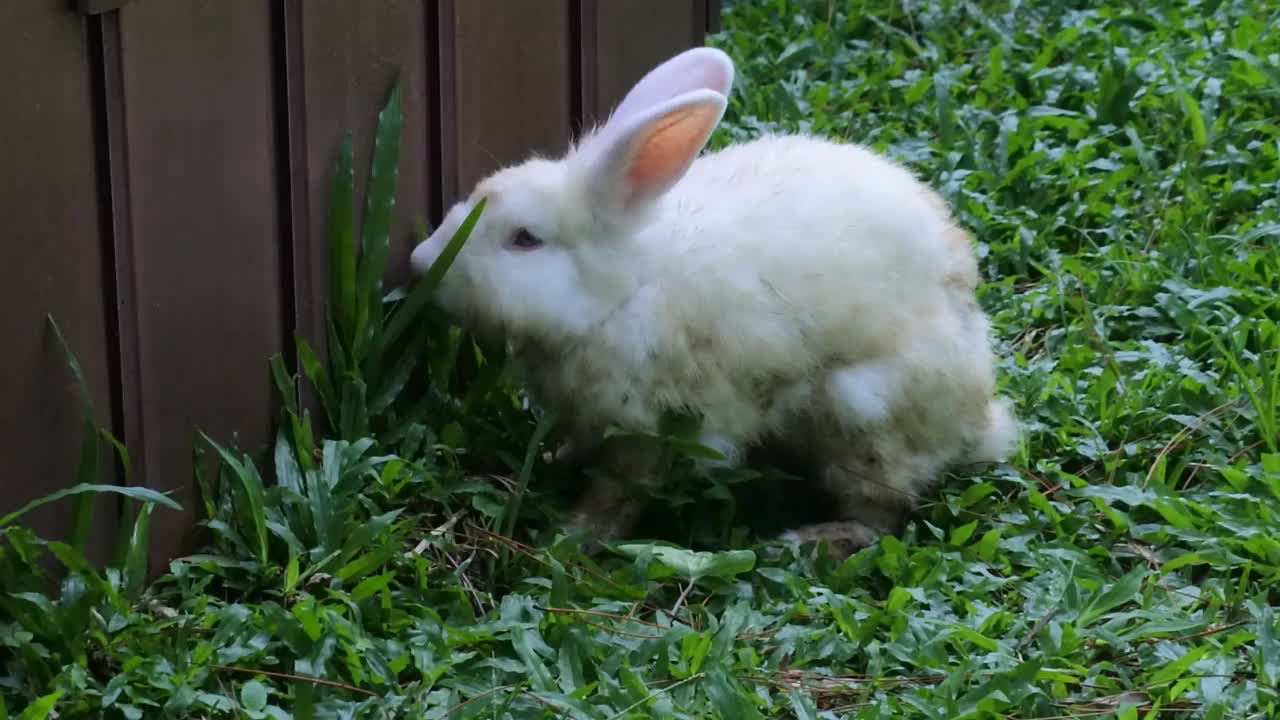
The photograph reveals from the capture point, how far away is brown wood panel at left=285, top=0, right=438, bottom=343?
141 inches

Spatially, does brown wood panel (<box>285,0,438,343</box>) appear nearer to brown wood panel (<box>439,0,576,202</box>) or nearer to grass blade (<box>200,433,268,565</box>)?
brown wood panel (<box>439,0,576,202</box>)

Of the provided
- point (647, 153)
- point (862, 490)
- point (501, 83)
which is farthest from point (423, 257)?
point (862, 490)

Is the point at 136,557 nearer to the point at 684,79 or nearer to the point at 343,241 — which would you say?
the point at 343,241

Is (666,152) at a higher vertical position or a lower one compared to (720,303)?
higher

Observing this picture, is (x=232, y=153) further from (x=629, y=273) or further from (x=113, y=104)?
(x=629, y=273)

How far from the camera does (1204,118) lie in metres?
5.37

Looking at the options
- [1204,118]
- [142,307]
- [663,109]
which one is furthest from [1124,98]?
[142,307]

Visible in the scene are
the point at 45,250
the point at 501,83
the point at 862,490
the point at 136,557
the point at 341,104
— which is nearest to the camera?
the point at 45,250

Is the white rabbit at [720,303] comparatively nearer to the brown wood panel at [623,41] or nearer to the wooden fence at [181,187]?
the wooden fence at [181,187]

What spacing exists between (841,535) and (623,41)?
163cm

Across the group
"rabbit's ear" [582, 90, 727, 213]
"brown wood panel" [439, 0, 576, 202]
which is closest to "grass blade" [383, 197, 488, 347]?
"rabbit's ear" [582, 90, 727, 213]

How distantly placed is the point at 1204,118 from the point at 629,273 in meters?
2.47

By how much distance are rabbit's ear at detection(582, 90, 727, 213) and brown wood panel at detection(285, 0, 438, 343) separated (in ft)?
1.58

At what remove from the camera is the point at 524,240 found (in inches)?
149
